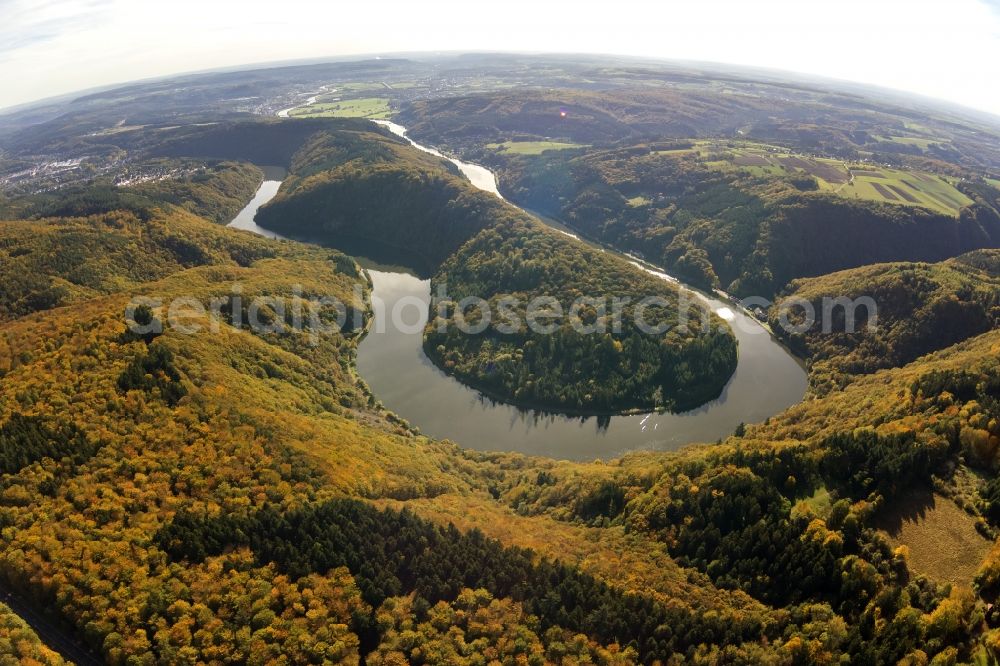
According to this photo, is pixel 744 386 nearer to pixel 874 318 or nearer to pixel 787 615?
pixel 874 318

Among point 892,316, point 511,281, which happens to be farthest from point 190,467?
point 892,316

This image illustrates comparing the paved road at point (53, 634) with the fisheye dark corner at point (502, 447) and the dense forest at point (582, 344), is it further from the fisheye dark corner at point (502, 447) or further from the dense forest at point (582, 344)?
the dense forest at point (582, 344)

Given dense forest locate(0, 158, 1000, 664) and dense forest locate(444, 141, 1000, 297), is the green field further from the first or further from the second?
dense forest locate(0, 158, 1000, 664)

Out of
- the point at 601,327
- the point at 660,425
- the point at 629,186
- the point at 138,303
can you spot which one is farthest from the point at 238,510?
the point at 629,186

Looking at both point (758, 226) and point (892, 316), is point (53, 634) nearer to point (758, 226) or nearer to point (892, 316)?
point (892, 316)

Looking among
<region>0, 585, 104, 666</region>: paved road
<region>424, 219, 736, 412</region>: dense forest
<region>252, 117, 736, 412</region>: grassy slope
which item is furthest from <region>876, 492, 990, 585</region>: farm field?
<region>0, 585, 104, 666</region>: paved road

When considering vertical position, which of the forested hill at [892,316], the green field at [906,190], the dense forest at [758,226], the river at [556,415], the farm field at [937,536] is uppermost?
the green field at [906,190]

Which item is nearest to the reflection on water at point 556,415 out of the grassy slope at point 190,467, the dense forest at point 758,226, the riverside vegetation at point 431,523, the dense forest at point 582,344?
the dense forest at point 582,344
